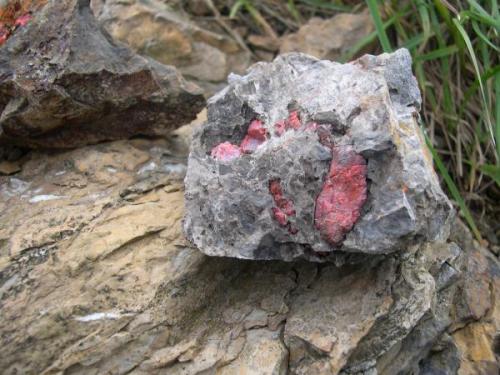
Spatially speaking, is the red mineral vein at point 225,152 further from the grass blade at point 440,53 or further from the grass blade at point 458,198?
the grass blade at point 440,53

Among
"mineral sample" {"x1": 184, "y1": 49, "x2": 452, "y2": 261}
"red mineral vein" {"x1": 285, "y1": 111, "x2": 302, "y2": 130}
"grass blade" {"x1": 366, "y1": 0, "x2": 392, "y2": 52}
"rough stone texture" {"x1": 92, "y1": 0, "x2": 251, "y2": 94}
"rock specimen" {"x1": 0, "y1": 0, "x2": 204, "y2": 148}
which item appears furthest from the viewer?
"rough stone texture" {"x1": 92, "y1": 0, "x2": 251, "y2": 94}

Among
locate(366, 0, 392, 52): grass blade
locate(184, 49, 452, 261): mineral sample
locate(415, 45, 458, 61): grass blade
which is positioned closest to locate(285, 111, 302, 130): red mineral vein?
locate(184, 49, 452, 261): mineral sample

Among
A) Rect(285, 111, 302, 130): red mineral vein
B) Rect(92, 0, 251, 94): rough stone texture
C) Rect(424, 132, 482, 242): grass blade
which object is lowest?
Rect(424, 132, 482, 242): grass blade

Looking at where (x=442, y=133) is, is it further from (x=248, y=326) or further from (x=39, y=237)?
(x=39, y=237)

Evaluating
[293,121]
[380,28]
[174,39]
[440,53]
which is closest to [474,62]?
[440,53]

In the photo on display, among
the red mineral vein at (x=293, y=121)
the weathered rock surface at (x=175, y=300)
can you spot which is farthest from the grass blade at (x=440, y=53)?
the red mineral vein at (x=293, y=121)

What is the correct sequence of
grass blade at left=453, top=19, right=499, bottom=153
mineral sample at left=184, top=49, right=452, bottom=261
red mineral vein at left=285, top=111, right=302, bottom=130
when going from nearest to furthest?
mineral sample at left=184, top=49, right=452, bottom=261
red mineral vein at left=285, top=111, right=302, bottom=130
grass blade at left=453, top=19, right=499, bottom=153

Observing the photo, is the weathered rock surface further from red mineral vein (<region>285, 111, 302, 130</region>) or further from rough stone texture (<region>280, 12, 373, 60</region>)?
rough stone texture (<region>280, 12, 373, 60</region>)

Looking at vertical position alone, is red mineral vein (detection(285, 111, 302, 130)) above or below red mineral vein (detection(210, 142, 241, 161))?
above
